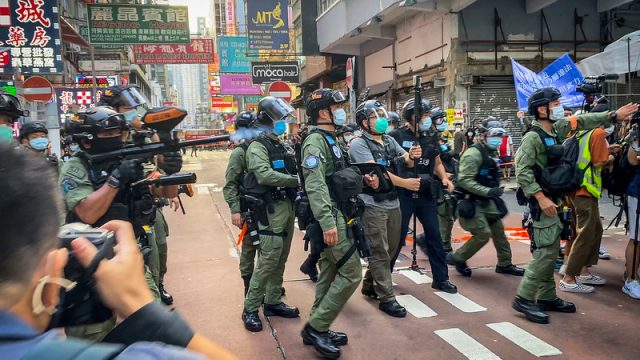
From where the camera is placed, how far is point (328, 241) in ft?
12.4

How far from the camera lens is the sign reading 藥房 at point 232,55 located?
78.7 feet

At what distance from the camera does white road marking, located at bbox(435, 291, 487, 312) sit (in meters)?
4.79

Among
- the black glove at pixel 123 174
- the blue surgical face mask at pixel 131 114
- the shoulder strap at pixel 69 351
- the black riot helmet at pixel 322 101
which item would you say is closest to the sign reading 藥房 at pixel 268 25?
the black riot helmet at pixel 322 101

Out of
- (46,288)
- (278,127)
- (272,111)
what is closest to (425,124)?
(278,127)

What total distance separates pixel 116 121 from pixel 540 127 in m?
3.52

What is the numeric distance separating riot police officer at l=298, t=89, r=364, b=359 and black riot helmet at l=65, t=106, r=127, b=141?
4.67 feet

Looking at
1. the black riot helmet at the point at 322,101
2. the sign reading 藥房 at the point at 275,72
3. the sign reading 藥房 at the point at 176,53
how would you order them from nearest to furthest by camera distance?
the black riot helmet at the point at 322,101
the sign reading 藥房 at the point at 275,72
the sign reading 藥房 at the point at 176,53

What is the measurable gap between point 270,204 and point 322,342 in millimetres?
1337

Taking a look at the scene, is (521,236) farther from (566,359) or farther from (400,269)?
(566,359)

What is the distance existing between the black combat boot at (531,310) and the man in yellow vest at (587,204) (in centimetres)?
87

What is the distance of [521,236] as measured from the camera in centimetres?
799

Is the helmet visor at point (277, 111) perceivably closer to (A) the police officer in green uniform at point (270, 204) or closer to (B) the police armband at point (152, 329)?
(A) the police officer in green uniform at point (270, 204)

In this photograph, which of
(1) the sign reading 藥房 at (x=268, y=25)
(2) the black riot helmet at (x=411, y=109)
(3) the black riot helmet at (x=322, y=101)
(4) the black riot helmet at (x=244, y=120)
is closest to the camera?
(3) the black riot helmet at (x=322, y=101)

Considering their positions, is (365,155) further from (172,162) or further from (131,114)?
(131,114)
